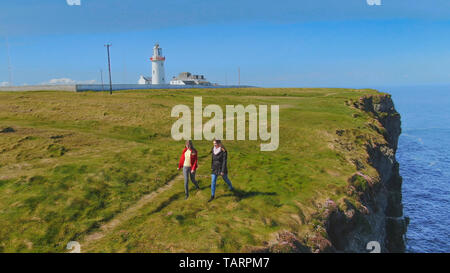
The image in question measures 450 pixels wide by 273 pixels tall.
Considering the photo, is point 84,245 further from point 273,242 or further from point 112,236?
point 273,242

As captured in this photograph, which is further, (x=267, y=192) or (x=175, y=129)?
(x=175, y=129)

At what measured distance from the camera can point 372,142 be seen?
34469 millimetres

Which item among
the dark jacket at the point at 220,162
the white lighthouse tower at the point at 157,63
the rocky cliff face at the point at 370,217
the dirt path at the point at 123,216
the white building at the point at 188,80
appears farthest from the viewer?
the white building at the point at 188,80

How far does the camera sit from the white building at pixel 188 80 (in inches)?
6240

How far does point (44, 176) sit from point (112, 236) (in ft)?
26.3

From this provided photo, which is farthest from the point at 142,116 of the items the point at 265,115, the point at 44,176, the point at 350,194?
the point at 350,194
